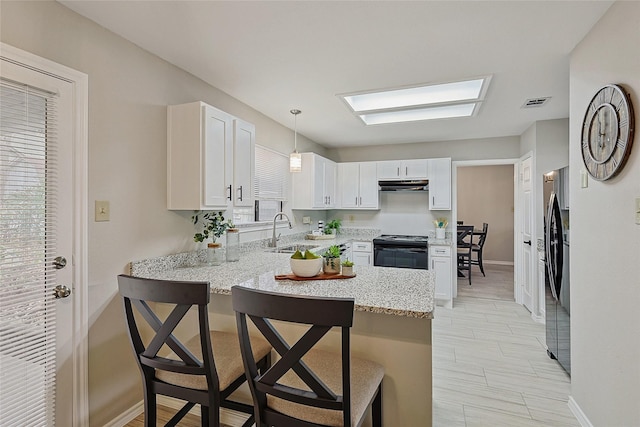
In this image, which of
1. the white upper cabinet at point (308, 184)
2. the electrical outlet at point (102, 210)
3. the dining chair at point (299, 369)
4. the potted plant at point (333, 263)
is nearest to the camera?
the dining chair at point (299, 369)

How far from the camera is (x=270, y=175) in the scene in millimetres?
4043

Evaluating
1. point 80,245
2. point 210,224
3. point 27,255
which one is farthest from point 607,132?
point 27,255

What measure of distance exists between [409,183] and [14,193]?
4.59 m

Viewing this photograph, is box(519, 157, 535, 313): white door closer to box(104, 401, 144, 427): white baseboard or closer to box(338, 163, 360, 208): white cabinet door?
box(338, 163, 360, 208): white cabinet door

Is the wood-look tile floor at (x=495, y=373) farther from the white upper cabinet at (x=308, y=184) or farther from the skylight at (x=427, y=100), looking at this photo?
the skylight at (x=427, y=100)

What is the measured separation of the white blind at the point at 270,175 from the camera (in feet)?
12.5

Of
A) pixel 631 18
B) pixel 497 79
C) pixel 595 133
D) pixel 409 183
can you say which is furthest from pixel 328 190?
pixel 631 18

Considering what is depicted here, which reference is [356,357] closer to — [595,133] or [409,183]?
[595,133]

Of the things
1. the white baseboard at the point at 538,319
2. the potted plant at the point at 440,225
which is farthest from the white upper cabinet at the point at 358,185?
the white baseboard at the point at 538,319

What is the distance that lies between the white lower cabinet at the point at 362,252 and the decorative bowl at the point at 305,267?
2910mm

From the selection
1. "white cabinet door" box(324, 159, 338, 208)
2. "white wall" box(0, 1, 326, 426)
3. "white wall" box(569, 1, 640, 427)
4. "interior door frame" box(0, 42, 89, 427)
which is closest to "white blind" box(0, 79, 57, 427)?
"interior door frame" box(0, 42, 89, 427)

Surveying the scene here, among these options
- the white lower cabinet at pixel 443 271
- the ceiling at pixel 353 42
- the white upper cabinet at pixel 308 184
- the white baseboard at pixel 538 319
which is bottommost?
the white baseboard at pixel 538 319

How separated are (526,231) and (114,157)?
4.80 metres

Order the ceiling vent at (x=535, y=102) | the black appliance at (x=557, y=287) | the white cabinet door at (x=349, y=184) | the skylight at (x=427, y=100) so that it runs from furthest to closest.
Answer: the white cabinet door at (x=349, y=184) < the ceiling vent at (x=535, y=102) < the skylight at (x=427, y=100) < the black appliance at (x=557, y=287)
